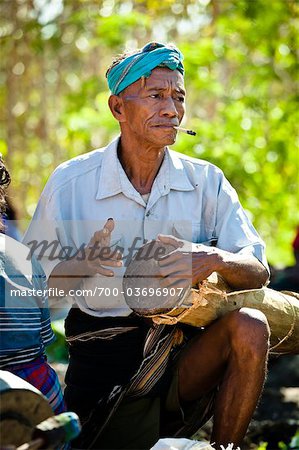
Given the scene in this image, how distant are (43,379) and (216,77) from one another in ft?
24.2

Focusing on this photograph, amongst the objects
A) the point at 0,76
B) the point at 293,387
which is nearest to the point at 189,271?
the point at 293,387

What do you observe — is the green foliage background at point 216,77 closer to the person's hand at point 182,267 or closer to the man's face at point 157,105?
the man's face at point 157,105

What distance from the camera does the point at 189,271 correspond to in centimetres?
349

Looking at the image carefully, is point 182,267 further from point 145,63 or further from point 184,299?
point 145,63

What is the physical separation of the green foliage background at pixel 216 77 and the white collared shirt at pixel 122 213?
328cm

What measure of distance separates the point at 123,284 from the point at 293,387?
10.2 ft

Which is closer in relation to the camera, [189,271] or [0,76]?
[189,271]

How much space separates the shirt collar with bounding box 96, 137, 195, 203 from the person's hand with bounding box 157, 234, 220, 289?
533mm

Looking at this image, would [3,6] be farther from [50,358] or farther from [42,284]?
[42,284]

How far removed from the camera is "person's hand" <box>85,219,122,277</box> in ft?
11.4

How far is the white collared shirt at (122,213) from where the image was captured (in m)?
3.88

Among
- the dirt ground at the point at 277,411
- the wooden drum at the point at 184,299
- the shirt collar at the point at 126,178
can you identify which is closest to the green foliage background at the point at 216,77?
the dirt ground at the point at 277,411

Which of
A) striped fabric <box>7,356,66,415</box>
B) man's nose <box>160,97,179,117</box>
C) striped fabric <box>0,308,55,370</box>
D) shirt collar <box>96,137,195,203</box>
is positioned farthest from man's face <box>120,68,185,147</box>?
striped fabric <box>7,356,66,415</box>

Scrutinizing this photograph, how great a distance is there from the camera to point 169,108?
12.8 feet
